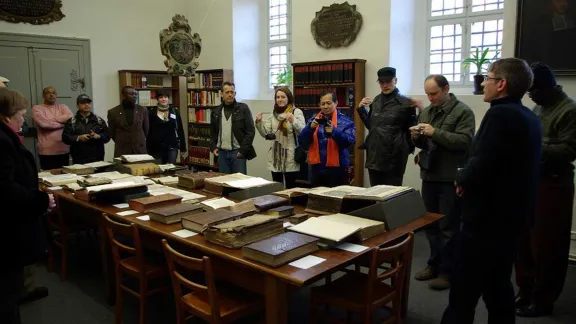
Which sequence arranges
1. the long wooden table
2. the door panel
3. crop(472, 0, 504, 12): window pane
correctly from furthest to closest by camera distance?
the door panel → crop(472, 0, 504, 12): window pane → the long wooden table

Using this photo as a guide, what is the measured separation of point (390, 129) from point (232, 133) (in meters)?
1.83

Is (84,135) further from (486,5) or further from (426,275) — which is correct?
(486,5)

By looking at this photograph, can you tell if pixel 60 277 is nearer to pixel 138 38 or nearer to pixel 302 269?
pixel 302 269

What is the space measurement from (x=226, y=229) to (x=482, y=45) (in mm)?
4354

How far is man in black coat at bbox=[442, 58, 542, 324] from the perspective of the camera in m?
2.03

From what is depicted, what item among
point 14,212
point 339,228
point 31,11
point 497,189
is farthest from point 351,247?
point 31,11

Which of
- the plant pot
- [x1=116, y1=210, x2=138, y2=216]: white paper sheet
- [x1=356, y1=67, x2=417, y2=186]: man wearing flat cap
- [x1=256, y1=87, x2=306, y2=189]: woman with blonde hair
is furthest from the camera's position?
the plant pot

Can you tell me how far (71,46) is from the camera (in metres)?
6.97

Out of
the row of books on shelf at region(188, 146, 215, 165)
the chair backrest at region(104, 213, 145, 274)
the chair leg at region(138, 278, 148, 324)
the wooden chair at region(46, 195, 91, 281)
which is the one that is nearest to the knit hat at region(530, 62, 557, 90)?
the chair backrest at region(104, 213, 145, 274)

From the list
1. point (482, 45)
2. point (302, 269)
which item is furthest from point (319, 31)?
point (302, 269)

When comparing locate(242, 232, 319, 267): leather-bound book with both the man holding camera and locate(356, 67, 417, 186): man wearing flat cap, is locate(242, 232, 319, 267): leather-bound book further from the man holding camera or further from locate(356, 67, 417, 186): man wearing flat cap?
locate(356, 67, 417, 186): man wearing flat cap

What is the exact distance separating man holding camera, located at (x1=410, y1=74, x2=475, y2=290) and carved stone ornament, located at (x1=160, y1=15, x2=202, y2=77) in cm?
246

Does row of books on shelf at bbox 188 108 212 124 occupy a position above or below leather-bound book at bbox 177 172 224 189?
above

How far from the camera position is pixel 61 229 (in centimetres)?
369
